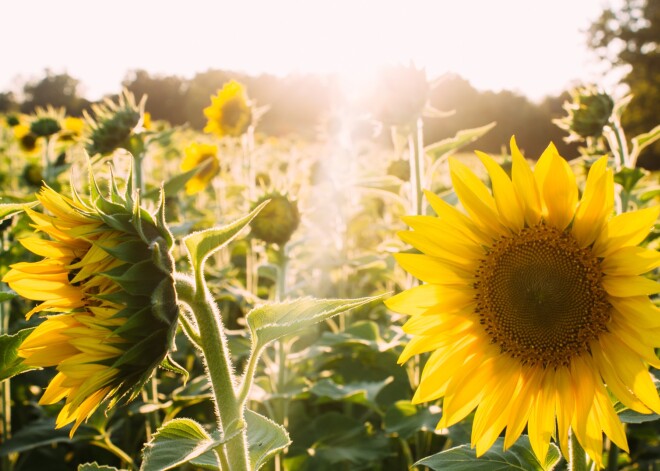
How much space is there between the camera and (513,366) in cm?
134

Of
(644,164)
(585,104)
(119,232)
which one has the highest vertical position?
(585,104)

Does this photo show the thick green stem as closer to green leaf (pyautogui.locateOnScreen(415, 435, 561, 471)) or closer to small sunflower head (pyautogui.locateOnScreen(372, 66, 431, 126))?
green leaf (pyautogui.locateOnScreen(415, 435, 561, 471))

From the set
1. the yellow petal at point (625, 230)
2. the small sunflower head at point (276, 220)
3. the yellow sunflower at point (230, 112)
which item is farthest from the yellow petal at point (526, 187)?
the yellow sunflower at point (230, 112)

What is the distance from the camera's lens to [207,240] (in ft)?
3.49

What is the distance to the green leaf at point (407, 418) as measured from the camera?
6.36ft

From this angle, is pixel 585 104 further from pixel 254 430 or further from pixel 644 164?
pixel 644 164

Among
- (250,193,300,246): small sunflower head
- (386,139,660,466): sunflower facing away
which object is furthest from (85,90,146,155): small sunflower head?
(386,139,660,466): sunflower facing away

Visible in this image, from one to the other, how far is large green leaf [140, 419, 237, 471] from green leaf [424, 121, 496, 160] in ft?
3.79

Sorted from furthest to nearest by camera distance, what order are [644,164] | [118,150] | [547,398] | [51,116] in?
1. [644,164]
2. [51,116]
3. [118,150]
4. [547,398]

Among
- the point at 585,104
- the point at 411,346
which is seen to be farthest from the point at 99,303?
the point at 585,104

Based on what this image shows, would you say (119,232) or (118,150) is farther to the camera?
(118,150)

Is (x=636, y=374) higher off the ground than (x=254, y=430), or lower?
higher

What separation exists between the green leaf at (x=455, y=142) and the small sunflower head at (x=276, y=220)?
32.9 inches

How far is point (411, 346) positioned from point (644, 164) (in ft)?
79.2
